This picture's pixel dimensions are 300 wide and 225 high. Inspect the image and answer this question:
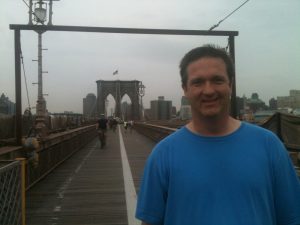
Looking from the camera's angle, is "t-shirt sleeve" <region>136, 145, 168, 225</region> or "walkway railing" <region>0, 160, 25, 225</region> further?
"walkway railing" <region>0, 160, 25, 225</region>

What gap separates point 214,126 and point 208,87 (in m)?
0.20

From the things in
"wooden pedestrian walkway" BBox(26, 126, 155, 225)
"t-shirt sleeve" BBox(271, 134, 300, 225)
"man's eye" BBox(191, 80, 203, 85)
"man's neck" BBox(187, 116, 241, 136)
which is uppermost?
"man's eye" BBox(191, 80, 203, 85)

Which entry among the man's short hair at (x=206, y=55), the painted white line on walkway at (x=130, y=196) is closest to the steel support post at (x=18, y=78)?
the painted white line on walkway at (x=130, y=196)

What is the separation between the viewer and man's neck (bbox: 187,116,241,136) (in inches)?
105

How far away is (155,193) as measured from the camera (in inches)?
106

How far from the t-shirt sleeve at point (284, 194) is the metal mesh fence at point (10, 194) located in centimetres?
354

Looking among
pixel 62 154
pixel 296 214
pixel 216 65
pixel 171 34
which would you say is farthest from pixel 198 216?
pixel 62 154

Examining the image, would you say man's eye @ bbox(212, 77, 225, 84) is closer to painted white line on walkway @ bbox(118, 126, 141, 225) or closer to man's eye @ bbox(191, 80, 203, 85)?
man's eye @ bbox(191, 80, 203, 85)

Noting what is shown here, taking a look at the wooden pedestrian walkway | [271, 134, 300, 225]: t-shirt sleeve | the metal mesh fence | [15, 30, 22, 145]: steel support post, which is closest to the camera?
[271, 134, 300, 225]: t-shirt sleeve

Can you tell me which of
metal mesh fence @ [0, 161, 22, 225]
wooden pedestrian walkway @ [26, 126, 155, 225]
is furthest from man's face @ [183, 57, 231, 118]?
wooden pedestrian walkway @ [26, 126, 155, 225]

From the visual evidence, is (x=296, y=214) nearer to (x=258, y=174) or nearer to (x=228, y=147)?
(x=258, y=174)

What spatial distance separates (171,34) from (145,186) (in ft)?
40.2

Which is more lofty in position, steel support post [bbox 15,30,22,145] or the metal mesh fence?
steel support post [bbox 15,30,22,145]

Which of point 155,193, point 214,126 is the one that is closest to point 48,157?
point 155,193
